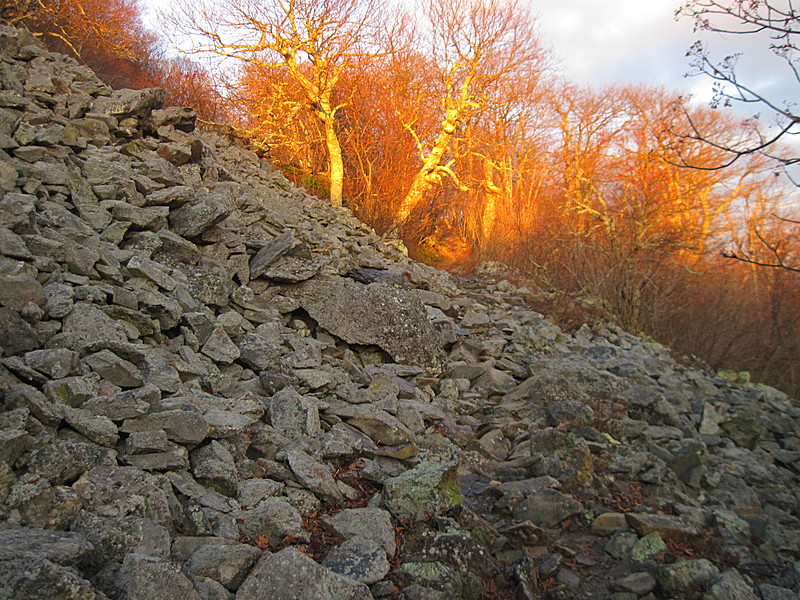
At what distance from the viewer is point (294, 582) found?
1672 mm

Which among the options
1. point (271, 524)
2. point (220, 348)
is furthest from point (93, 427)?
point (220, 348)

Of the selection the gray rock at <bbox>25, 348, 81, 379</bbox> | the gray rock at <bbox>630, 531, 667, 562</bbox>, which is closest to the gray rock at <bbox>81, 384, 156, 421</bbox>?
the gray rock at <bbox>25, 348, 81, 379</bbox>

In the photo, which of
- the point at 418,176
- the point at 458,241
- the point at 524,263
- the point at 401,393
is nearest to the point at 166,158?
the point at 401,393

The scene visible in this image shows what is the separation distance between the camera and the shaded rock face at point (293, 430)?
1.79 meters

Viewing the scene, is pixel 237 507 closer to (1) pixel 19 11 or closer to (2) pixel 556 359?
(2) pixel 556 359

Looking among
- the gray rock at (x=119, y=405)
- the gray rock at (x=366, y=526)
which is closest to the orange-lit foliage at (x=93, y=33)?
the gray rock at (x=119, y=405)

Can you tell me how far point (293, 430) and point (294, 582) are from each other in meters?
1.14

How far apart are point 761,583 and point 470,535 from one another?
49.3 inches

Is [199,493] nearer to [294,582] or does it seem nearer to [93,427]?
[93,427]

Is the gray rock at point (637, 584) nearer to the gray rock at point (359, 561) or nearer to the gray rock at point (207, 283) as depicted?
the gray rock at point (359, 561)

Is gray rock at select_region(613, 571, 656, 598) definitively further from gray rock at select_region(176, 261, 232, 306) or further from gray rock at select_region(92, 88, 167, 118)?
gray rock at select_region(92, 88, 167, 118)

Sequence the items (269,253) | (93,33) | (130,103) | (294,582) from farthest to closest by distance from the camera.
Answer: (93,33), (130,103), (269,253), (294,582)

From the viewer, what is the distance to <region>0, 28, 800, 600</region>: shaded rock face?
179cm

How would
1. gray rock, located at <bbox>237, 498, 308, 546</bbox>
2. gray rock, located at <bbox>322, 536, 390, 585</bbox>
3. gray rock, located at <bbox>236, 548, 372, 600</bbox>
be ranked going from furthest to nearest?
gray rock, located at <bbox>237, 498, 308, 546</bbox> < gray rock, located at <bbox>322, 536, 390, 585</bbox> < gray rock, located at <bbox>236, 548, 372, 600</bbox>
